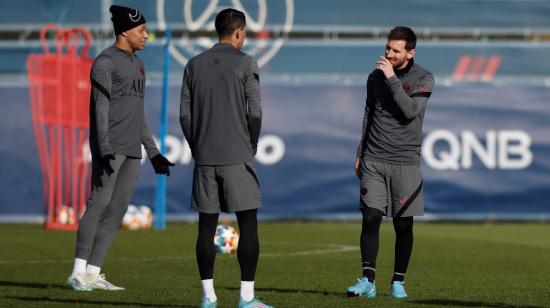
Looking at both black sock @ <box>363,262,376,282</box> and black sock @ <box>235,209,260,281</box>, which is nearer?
black sock @ <box>235,209,260,281</box>

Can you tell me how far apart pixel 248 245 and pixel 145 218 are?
414 inches

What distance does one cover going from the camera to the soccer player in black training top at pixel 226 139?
7723mm

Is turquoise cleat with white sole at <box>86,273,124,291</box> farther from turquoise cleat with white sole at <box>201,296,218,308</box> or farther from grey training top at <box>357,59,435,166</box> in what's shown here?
grey training top at <box>357,59,435,166</box>

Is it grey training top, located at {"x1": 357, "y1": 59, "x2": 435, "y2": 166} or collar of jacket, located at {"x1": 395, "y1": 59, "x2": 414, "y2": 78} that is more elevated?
collar of jacket, located at {"x1": 395, "y1": 59, "x2": 414, "y2": 78}

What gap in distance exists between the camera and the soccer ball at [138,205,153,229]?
59.5ft

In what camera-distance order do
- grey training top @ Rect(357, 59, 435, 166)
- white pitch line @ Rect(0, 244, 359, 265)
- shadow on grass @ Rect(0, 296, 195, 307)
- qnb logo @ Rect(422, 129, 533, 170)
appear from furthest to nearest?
qnb logo @ Rect(422, 129, 533, 170)
white pitch line @ Rect(0, 244, 359, 265)
grey training top @ Rect(357, 59, 435, 166)
shadow on grass @ Rect(0, 296, 195, 307)

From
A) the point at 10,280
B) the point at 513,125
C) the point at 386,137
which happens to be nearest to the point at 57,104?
the point at 513,125

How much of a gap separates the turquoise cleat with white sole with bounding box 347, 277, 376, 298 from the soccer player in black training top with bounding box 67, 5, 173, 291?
5.55 feet

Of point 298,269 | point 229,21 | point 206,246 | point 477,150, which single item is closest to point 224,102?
Answer: point 229,21

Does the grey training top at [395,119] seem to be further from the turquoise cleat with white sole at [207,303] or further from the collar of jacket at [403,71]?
the turquoise cleat with white sole at [207,303]

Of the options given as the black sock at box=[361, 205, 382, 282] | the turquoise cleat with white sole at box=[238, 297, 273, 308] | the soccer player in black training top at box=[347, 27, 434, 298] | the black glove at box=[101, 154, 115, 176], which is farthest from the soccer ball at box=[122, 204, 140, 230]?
the turquoise cleat with white sole at box=[238, 297, 273, 308]

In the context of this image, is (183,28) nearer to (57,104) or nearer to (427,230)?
(57,104)

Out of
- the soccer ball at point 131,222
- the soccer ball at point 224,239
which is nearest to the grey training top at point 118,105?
the soccer ball at point 224,239

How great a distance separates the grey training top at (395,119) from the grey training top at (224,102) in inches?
60.4
